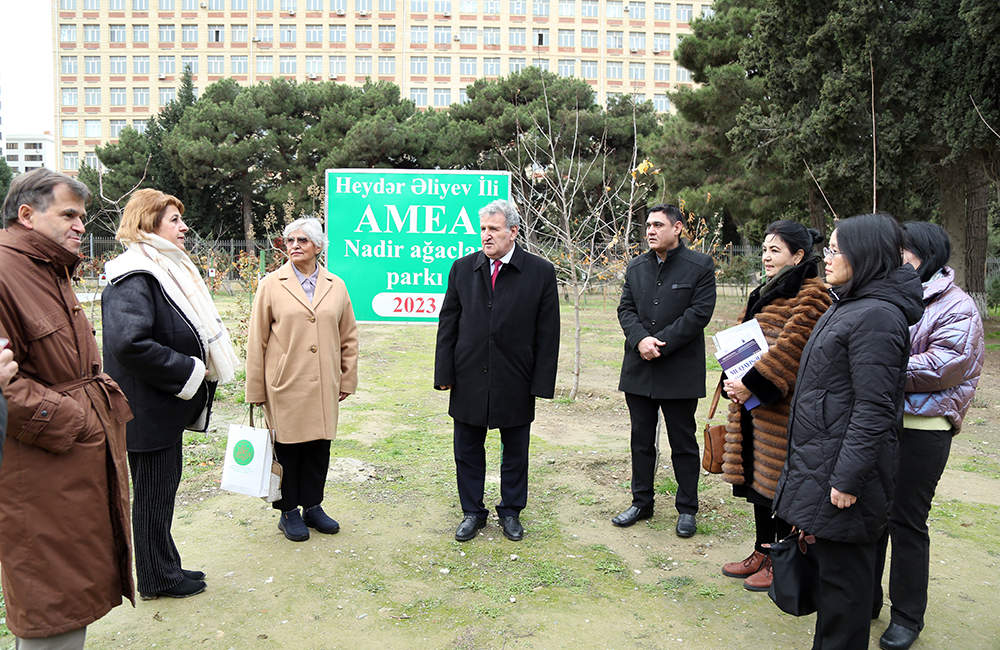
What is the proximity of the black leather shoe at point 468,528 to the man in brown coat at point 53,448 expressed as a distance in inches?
75.4

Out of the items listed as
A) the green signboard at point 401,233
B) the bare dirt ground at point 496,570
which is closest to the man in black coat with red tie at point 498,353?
the bare dirt ground at point 496,570

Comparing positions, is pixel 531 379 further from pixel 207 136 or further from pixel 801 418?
pixel 207 136

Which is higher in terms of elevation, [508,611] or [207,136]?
[207,136]

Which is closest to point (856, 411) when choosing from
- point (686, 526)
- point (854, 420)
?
point (854, 420)

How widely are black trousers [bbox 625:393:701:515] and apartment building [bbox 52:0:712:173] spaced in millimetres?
54036

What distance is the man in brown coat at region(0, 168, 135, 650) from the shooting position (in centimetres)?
230

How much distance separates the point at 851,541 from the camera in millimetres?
2484

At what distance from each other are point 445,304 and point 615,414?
3.88 meters

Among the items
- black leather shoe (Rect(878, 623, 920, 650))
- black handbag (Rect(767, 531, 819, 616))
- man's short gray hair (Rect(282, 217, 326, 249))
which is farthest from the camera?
man's short gray hair (Rect(282, 217, 326, 249))

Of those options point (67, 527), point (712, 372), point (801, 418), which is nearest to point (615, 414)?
point (712, 372)

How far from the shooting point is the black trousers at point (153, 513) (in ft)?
10.6

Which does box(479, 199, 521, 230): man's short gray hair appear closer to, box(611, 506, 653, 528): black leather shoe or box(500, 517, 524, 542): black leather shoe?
box(500, 517, 524, 542): black leather shoe

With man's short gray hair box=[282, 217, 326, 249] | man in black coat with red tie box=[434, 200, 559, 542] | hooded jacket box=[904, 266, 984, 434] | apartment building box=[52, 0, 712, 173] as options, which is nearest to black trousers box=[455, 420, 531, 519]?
man in black coat with red tie box=[434, 200, 559, 542]

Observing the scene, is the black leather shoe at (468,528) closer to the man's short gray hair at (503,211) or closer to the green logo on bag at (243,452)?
the green logo on bag at (243,452)
